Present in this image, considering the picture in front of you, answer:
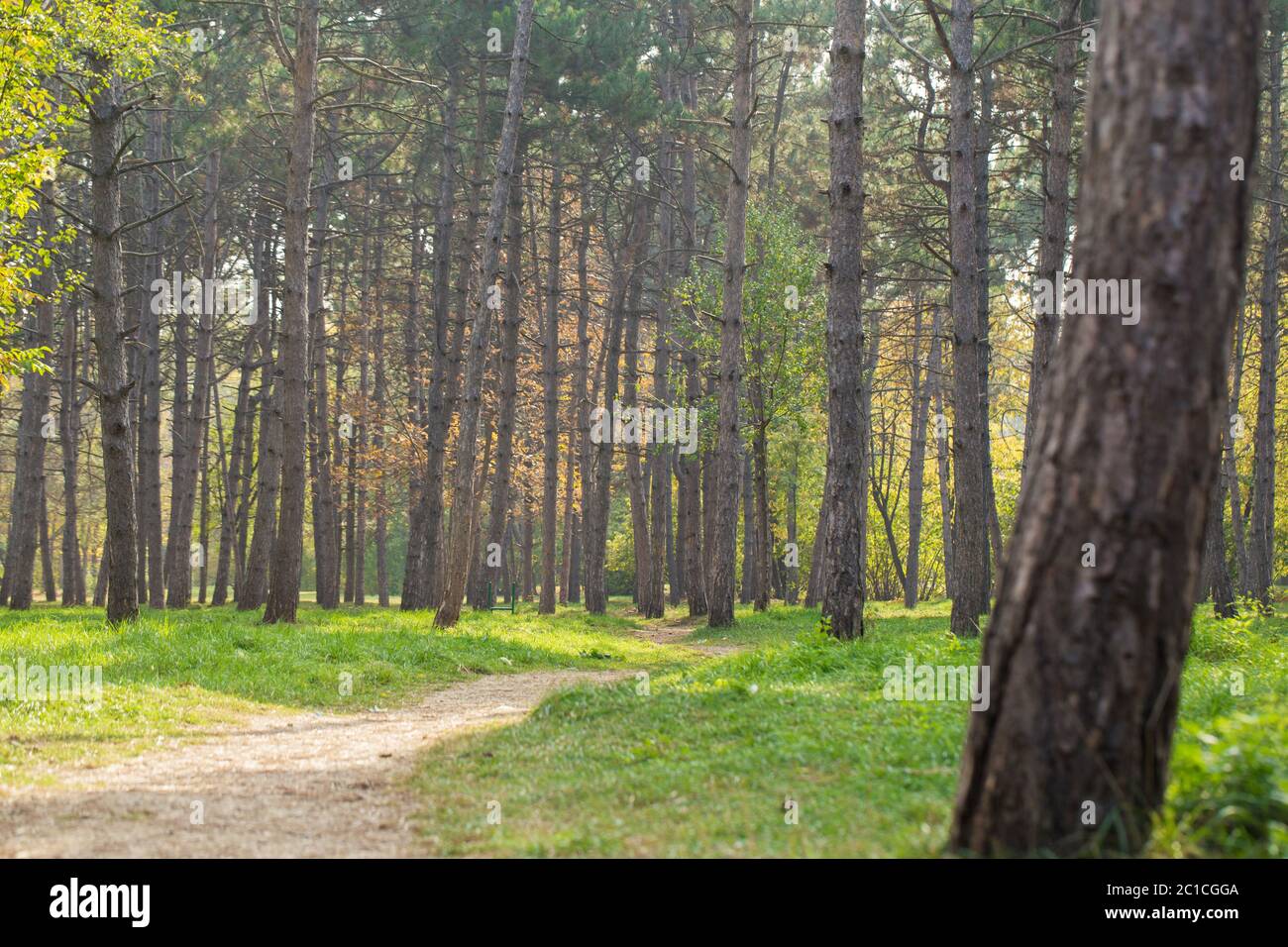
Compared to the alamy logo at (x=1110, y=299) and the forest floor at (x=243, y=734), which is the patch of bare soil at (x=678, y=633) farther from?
the alamy logo at (x=1110, y=299)

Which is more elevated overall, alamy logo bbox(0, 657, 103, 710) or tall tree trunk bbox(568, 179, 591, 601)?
tall tree trunk bbox(568, 179, 591, 601)

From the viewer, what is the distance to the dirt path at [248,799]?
5855 mm

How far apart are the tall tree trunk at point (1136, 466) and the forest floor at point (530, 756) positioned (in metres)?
0.45

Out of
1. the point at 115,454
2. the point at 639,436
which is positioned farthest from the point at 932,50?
the point at 115,454

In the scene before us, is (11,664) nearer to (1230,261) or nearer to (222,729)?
(222,729)

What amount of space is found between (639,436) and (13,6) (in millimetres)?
19918

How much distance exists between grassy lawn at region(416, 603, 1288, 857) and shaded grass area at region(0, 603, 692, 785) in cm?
307

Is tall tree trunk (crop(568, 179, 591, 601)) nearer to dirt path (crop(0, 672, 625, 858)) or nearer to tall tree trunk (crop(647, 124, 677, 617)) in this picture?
tall tree trunk (crop(647, 124, 677, 617))

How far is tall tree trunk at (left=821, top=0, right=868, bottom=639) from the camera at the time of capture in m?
13.9

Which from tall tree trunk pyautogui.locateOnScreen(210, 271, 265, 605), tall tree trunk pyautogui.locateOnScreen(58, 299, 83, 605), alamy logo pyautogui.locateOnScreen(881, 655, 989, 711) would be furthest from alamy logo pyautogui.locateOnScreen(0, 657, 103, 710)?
→ tall tree trunk pyautogui.locateOnScreen(210, 271, 265, 605)

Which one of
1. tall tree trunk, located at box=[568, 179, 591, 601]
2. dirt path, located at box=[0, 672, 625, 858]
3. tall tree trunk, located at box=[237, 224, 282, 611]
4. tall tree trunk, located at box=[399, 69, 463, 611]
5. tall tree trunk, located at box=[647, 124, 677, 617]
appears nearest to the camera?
dirt path, located at box=[0, 672, 625, 858]
